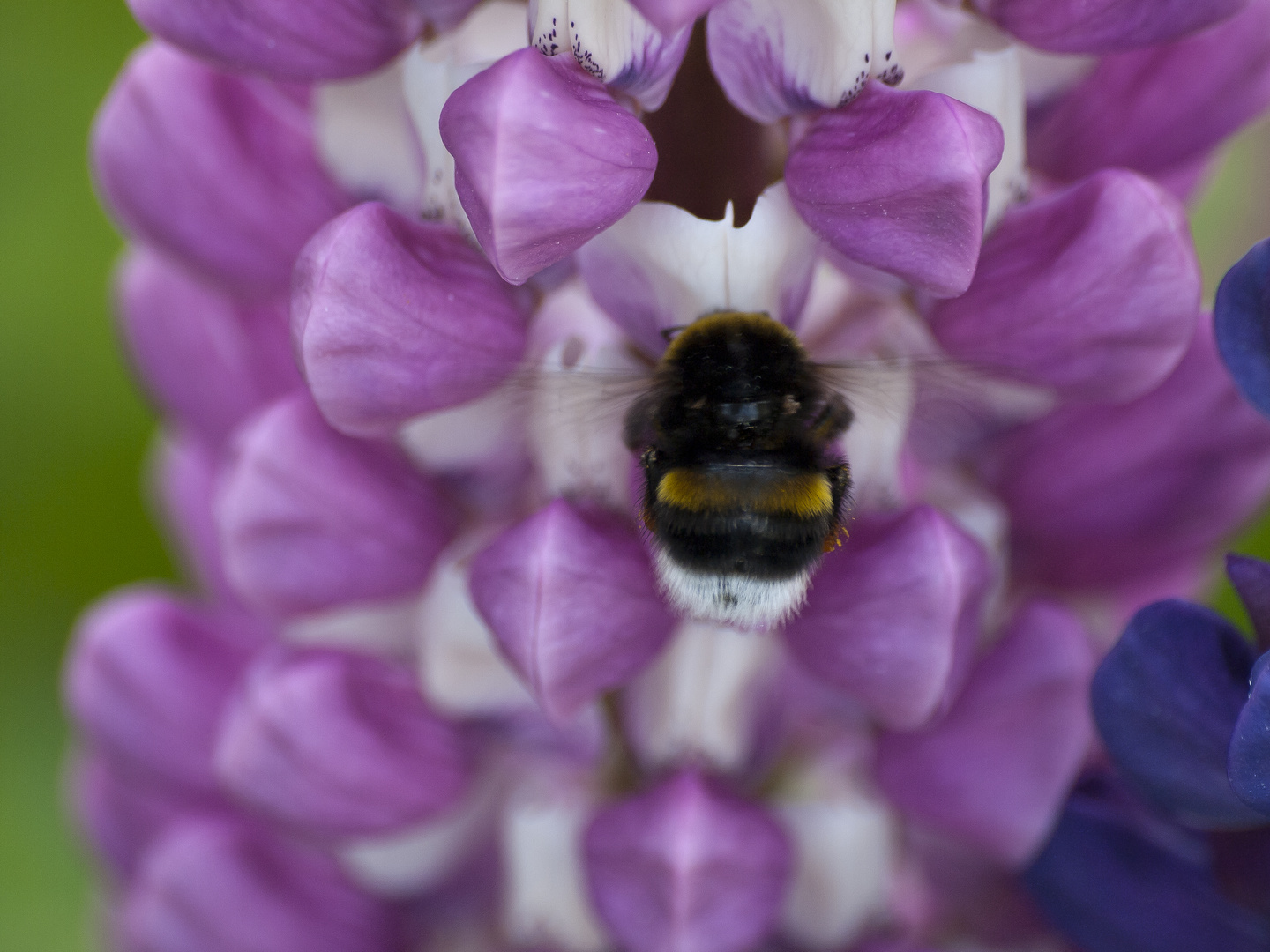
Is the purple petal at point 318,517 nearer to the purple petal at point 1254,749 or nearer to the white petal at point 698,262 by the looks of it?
the white petal at point 698,262

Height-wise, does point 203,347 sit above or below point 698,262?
below

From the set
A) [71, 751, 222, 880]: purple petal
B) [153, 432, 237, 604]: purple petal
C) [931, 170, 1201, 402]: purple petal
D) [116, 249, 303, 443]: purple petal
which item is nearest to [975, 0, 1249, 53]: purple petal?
[931, 170, 1201, 402]: purple petal

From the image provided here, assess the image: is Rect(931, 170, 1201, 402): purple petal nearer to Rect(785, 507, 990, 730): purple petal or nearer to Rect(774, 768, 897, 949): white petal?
Rect(785, 507, 990, 730): purple petal

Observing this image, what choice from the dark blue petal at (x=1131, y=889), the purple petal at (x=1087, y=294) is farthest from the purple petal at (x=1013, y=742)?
the purple petal at (x=1087, y=294)

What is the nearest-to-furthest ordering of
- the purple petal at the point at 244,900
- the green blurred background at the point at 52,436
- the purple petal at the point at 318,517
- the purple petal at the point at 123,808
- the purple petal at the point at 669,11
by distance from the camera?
the purple petal at the point at 669,11
the purple petal at the point at 318,517
the purple petal at the point at 244,900
the purple petal at the point at 123,808
the green blurred background at the point at 52,436

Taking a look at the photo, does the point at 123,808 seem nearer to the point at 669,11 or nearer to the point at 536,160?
the point at 536,160

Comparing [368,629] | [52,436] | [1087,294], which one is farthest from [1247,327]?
[52,436]
